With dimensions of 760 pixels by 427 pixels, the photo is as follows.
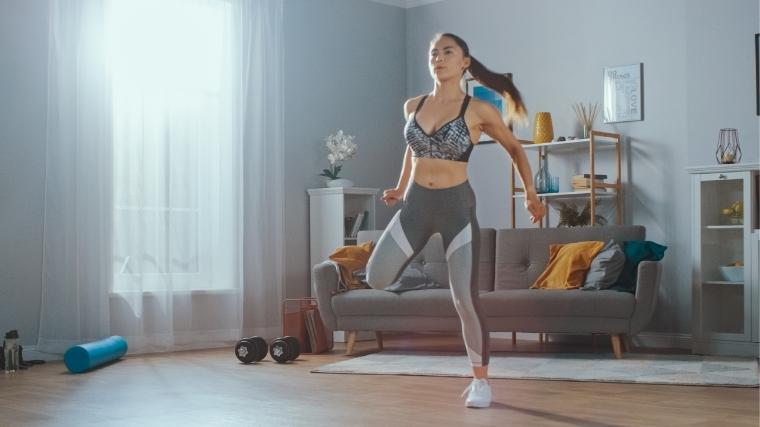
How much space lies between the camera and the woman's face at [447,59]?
4148 mm

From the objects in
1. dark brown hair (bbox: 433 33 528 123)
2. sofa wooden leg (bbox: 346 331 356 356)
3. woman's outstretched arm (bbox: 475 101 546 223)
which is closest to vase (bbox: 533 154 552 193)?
sofa wooden leg (bbox: 346 331 356 356)

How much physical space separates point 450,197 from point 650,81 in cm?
345

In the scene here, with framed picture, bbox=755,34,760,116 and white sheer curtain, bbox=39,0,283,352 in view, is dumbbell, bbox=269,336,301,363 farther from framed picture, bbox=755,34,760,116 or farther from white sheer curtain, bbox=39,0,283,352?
framed picture, bbox=755,34,760,116

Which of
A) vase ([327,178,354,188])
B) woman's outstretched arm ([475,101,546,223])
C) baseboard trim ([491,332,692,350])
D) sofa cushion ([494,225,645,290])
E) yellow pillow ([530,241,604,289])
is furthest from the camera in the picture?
vase ([327,178,354,188])

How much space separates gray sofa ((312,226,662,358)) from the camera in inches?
228

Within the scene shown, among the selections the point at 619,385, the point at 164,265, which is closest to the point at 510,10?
the point at 164,265

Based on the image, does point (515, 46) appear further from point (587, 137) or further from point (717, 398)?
point (717, 398)

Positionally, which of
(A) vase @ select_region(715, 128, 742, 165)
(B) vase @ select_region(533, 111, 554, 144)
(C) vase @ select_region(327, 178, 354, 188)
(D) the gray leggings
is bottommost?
(D) the gray leggings

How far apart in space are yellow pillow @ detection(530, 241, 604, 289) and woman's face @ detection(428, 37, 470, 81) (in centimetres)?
236

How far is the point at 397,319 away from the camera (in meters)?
6.27

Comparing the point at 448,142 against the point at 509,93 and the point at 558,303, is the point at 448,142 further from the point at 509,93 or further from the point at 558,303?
the point at 558,303

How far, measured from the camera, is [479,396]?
4082 millimetres

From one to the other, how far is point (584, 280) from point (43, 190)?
3436 mm

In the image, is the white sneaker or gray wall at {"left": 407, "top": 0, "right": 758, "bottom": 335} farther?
gray wall at {"left": 407, "top": 0, "right": 758, "bottom": 335}
